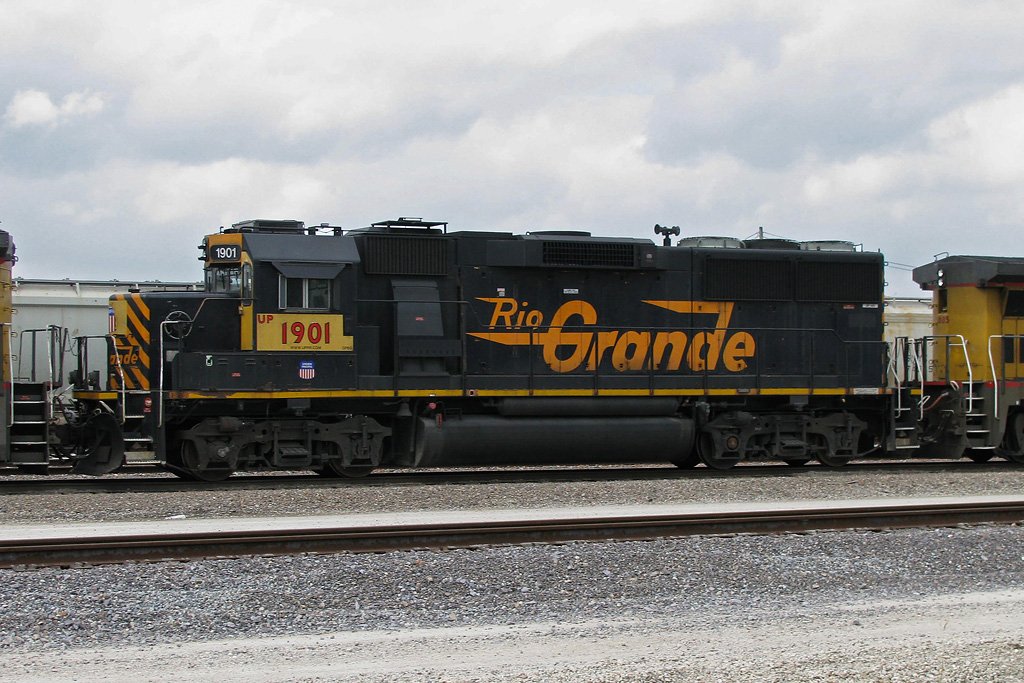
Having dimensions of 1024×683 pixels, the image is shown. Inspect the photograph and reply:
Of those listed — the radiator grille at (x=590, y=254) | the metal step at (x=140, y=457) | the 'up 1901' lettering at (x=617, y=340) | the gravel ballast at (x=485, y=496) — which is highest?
Answer: the radiator grille at (x=590, y=254)

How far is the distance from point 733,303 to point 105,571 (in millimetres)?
10387

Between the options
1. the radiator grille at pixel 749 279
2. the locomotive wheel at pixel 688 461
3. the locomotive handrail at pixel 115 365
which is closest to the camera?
the locomotive handrail at pixel 115 365

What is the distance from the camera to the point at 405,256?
14766 millimetres

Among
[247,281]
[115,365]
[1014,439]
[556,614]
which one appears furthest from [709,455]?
[556,614]

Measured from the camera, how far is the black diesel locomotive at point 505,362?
540 inches

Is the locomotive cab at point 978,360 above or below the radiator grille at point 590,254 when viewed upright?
below

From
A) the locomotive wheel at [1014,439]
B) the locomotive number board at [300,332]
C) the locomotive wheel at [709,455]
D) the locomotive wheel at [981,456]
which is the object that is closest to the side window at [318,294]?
the locomotive number board at [300,332]

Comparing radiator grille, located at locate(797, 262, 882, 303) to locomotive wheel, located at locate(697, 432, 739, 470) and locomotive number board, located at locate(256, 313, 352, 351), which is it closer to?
locomotive wheel, located at locate(697, 432, 739, 470)

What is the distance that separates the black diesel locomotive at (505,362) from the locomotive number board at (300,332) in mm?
24

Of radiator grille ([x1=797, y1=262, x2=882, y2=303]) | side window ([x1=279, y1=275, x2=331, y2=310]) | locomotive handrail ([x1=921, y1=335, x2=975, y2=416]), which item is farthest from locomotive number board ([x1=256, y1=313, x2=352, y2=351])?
locomotive handrail ([x1=921, y1=335, x2=975, y2=416])

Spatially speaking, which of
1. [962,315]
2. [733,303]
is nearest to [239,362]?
[733,303]

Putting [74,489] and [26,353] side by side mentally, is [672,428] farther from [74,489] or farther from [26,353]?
[26,353]

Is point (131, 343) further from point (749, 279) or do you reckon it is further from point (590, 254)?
point (749, 279)

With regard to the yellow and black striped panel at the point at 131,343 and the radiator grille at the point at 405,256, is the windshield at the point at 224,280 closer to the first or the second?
the yellow and black striped panel at the point at 131,343
